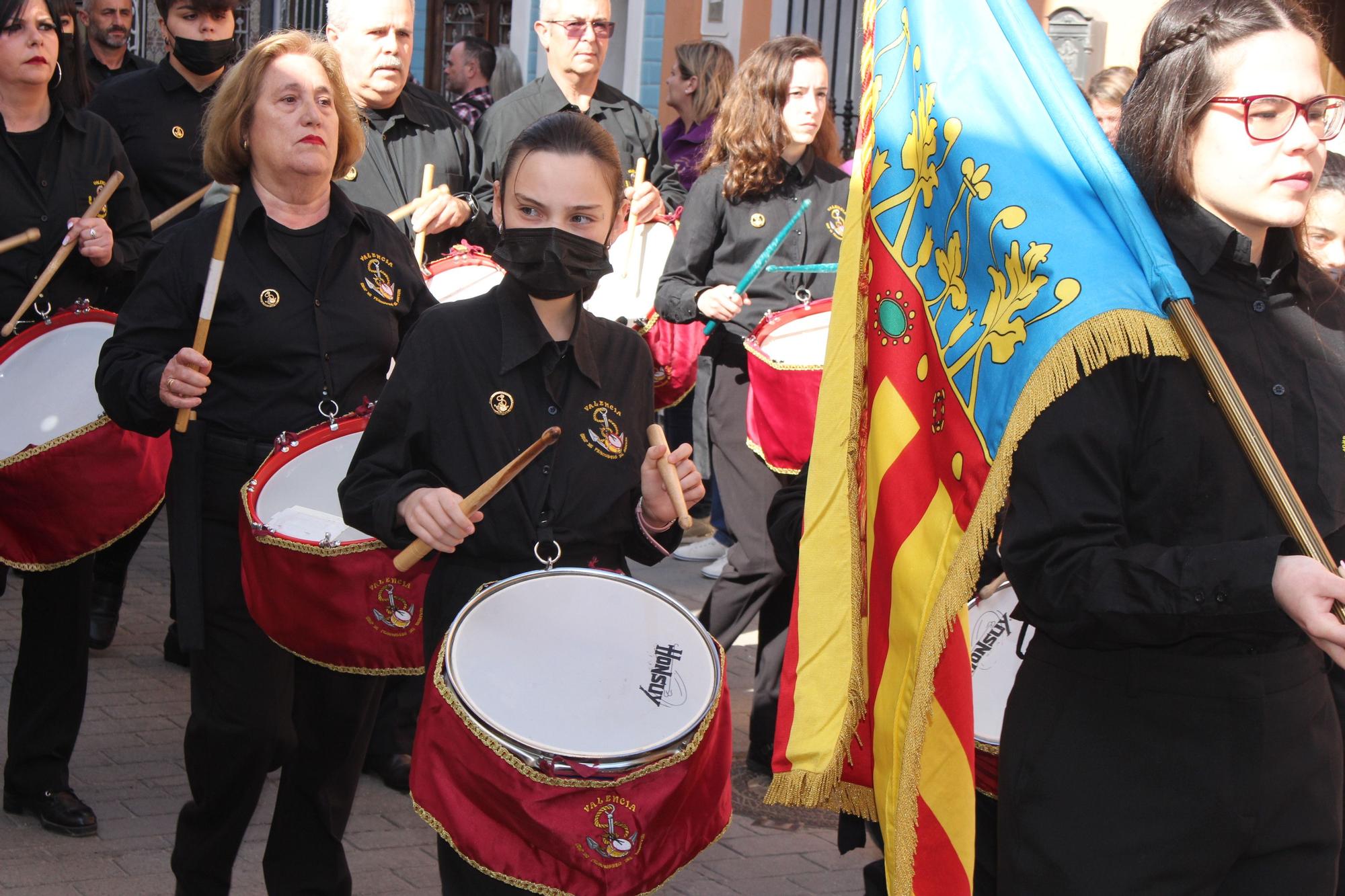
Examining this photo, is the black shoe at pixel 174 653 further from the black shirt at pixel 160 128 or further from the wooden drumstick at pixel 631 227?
the wooden drumstick at pixel 631 227

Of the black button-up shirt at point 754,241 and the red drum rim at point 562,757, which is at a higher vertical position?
the black button-up shirt at point 754,241

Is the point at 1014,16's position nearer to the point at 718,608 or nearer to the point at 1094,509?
the point at 1094,509

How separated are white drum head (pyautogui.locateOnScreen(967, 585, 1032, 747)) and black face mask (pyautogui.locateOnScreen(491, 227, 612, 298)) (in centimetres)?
101

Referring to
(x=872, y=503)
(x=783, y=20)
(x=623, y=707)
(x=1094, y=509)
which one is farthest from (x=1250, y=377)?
(x=783, y=20)

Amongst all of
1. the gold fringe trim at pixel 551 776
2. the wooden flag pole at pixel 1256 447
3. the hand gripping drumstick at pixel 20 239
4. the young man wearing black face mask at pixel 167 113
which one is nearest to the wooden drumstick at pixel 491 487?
the gold fringe trim at pixel 551 776

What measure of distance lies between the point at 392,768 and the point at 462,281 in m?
1.58

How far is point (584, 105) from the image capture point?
21.0 feet

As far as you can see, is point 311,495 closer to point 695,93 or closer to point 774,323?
point 774,323

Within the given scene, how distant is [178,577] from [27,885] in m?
1.10

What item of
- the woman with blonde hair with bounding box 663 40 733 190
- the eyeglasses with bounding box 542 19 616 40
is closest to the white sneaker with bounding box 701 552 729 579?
the woman with blonde hair with bounding box 663 40 733 190

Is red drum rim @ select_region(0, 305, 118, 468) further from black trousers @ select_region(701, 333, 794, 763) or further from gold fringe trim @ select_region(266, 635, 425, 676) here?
black trousers @ select_region(701, 333, 794, 763)

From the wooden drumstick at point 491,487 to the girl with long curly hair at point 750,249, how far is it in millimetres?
2574

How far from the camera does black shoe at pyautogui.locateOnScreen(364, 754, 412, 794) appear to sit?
502 cm

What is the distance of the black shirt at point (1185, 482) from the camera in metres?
2.14
